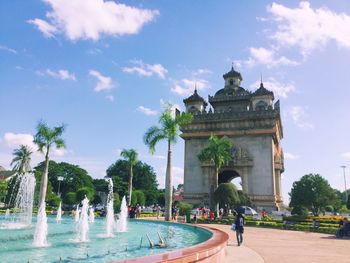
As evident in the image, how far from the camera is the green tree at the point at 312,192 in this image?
56344mm

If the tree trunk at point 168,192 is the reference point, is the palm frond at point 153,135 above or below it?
above

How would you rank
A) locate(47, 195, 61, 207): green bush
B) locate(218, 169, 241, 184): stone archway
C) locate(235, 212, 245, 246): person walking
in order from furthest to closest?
locate(218, 169, 241, 184): stone archway → locate(47, 195, 61, 207): green bush → locate(235, 212, 245, 246): person walking

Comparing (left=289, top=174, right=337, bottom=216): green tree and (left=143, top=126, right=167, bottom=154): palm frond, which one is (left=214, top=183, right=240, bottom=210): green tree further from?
(left=289, top=174, right=337, bottom=216): green tree

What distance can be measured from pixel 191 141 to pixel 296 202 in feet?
71.2

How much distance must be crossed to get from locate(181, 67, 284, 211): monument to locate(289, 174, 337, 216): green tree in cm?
591

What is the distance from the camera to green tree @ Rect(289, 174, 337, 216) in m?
56.3

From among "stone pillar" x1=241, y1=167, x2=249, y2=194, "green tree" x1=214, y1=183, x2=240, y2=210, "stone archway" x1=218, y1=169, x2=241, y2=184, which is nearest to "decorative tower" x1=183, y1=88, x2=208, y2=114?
"stone archway" x1=218, y1=169, x2=241, y2=184

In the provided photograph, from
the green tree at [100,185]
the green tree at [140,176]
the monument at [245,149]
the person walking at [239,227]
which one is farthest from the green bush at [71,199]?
the person walking at [239,227]

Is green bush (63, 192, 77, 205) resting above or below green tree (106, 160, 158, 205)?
below

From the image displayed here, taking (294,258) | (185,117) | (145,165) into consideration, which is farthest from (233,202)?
(145,165)

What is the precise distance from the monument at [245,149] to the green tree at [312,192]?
5908 millimetres

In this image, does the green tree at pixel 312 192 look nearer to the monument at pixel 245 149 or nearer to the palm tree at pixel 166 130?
the monument at pixel 245 149

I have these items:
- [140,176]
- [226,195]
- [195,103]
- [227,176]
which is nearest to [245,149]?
[227,176]

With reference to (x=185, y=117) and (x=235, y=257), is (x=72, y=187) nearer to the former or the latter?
(x=185, y=117)
